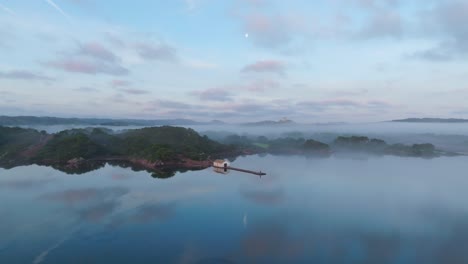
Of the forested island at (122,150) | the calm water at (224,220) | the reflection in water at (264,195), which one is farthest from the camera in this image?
the forested island at (122,150)

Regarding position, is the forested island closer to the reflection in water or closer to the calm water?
the calm water

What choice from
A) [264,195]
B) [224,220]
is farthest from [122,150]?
[224,220]

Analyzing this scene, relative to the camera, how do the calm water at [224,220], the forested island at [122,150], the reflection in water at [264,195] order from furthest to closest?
the forested island at [122,150]
the reflection in water at [264,195]
the calm water at [224,220]

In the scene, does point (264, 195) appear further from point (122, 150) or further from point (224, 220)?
point (122, 150)

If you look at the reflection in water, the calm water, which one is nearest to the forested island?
the calm water

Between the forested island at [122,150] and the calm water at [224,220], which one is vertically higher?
the forested island at [122,150]

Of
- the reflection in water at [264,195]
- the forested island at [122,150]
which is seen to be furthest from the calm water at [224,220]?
the forested island at [122,150]

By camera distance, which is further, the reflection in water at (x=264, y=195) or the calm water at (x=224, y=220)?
the reflection in water at (x=264, y=195)

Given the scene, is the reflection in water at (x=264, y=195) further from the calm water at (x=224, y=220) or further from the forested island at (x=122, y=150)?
the forested island at (x=122, y=150)
